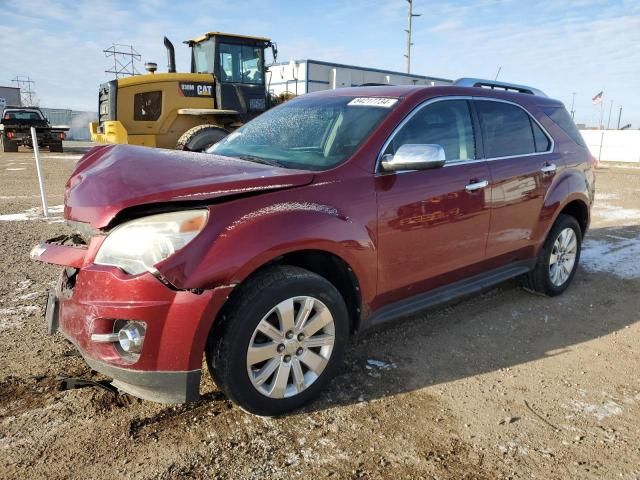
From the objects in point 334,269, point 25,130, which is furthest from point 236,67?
point 25,130

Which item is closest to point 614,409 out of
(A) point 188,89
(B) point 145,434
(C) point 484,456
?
(C) point 484,456

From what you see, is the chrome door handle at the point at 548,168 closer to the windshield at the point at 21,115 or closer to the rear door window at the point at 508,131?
the rear door window at the point at 508,131

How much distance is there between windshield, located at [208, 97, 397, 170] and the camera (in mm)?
3004

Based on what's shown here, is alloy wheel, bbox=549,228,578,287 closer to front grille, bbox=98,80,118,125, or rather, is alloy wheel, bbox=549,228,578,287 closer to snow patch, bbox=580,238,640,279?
snow patch, bbox=580,238,640,279

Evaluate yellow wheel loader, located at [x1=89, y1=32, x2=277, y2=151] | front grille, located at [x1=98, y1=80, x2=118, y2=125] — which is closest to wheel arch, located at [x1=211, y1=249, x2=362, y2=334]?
yellow wheel loader, located at [x1=89, y1=32, x2=277, y2=151]

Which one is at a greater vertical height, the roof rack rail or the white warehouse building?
the white warehouse building

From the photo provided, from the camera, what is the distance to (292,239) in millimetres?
2443

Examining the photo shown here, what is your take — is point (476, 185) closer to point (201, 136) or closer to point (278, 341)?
point (278, 341)

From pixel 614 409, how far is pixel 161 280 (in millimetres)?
2599

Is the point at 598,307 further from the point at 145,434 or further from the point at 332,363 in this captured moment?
the point at 145,434

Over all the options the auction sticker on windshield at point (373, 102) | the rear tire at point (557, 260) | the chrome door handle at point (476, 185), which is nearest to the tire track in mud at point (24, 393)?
the auction sticker on windshield at point (373, 102)

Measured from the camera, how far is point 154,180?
2367 millimetres

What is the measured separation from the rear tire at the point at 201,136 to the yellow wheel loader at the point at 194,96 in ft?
0.07

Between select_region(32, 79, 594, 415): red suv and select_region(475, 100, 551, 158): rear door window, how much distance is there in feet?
0.06
